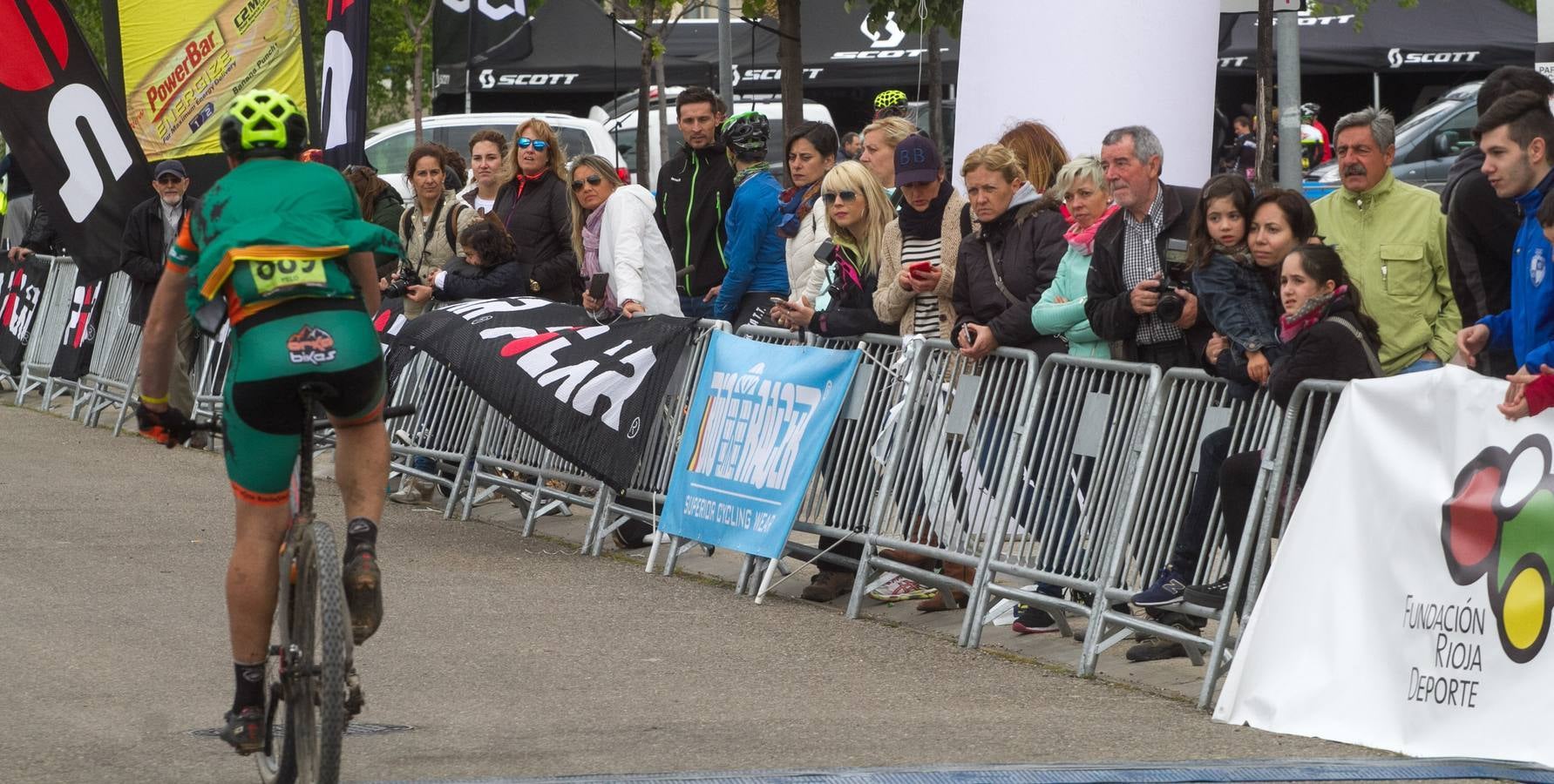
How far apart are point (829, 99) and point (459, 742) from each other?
27.8 m

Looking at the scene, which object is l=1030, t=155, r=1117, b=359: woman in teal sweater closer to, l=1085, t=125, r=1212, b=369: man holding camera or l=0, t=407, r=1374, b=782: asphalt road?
l=1085, t=125, r=1212, b=369: man holding camera

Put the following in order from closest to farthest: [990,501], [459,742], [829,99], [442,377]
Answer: [459,742]
[990,501]
[442,377]
[829,99]

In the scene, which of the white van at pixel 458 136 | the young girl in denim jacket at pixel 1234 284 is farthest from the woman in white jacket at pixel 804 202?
the white van at pixel 458 136

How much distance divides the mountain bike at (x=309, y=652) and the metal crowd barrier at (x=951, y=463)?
3.15 meters

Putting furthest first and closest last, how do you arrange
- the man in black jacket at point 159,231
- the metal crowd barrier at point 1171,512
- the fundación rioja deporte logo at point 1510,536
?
the man in black jacket at point 159,231 → the metal crowd barrier at point 1171,512 → the fundación rioja deporte logo at point 1510,536

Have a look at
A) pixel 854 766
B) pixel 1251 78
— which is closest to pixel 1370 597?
pixel 854 766

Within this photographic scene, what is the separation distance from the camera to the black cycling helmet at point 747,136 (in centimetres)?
1068

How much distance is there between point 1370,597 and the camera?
6.63 meters

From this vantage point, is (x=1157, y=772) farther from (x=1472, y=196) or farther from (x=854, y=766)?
(x=1472, y=196)

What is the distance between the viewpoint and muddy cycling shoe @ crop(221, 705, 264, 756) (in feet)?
18.9

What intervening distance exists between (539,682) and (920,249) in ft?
9.21

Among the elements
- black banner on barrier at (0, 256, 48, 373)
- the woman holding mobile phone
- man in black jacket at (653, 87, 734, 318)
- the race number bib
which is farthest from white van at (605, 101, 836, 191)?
the race number bib

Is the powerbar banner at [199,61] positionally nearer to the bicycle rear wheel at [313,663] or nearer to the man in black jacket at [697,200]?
the man in black jacket at [697,200]

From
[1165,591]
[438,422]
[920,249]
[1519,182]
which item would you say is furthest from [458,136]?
[1519,182]
